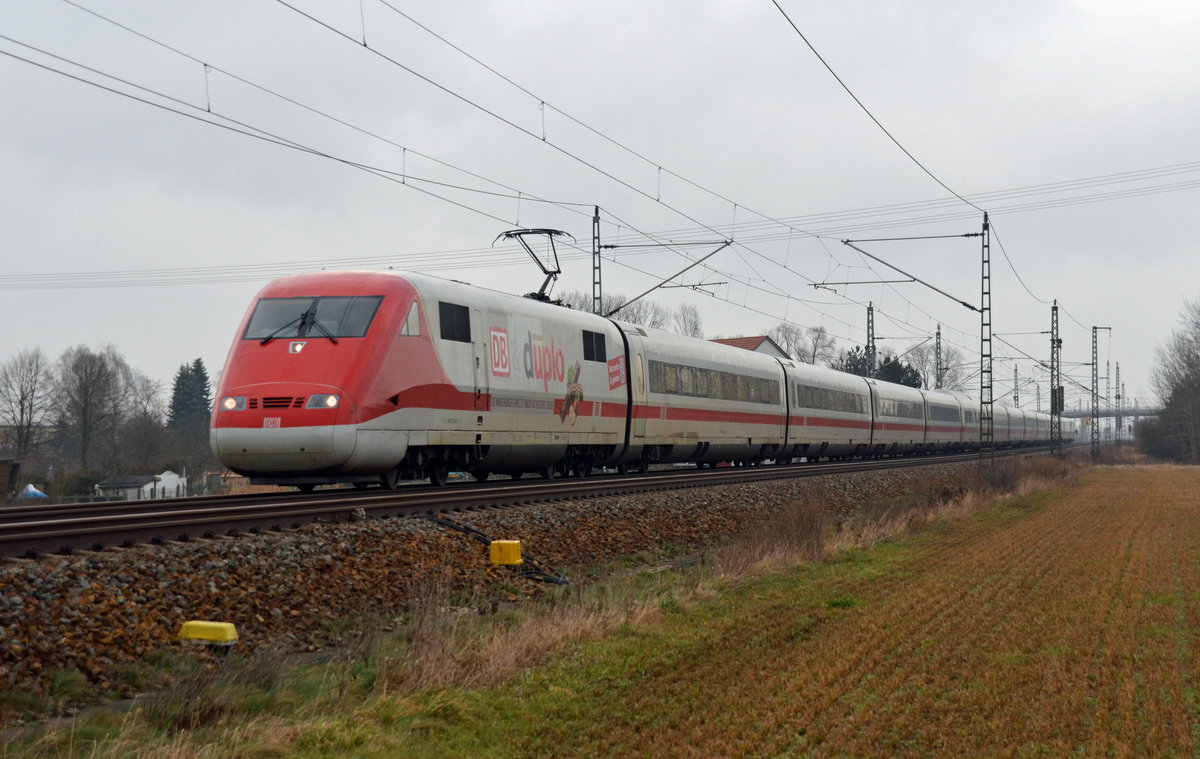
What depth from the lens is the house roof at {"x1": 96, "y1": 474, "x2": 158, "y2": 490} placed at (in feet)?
178

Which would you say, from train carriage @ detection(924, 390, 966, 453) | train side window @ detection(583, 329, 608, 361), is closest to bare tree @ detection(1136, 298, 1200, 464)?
train carriage @ detection(924, 390, 966, 453)

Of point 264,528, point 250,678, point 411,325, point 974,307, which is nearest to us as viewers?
point 250,678

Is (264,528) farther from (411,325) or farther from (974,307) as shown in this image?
(974,307)

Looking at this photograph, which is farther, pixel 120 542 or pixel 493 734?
pixel 120 542

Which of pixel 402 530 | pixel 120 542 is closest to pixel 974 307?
pixel 402 530

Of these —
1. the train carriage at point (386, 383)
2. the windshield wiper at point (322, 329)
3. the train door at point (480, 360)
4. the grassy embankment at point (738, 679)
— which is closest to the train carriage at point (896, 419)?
the train carriage at point (386, 383)

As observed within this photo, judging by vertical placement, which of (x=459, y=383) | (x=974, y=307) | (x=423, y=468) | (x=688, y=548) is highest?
(x=974, y=307)

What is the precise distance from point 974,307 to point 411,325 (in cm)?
2260

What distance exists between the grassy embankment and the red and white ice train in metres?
4.47

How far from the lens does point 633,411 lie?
81.2ft

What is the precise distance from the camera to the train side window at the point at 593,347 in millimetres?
22562

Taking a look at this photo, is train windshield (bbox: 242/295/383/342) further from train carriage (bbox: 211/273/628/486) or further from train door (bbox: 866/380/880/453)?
train door (bbox: 866/380/880/453)

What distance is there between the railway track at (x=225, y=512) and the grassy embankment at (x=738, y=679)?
2.36m

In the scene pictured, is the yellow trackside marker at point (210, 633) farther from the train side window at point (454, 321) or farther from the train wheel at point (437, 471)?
the train wheel at point (437, 471)
